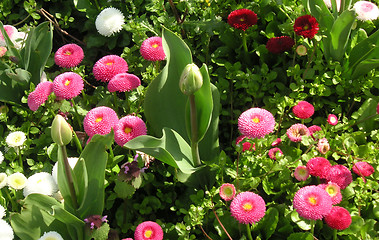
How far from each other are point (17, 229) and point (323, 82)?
1387 mm

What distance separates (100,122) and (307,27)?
920mm

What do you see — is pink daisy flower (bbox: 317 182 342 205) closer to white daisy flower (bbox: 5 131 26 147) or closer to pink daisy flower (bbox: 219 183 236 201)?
pink daisy flower (bbox: 219 183 236 201)

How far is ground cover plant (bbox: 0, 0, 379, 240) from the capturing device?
1.44 m

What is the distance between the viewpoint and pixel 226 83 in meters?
2.12

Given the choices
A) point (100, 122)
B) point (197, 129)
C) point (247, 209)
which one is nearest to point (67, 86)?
point (100, 122)

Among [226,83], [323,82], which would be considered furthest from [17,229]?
[323,82]

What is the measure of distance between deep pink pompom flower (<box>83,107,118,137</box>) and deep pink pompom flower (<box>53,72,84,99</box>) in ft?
0.54

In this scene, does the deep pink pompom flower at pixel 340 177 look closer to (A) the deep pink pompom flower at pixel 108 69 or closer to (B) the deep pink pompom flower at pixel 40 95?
(A) the deep pink pompom flower at pixel 108 69

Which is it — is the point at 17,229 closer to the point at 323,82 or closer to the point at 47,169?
the point at 47,169

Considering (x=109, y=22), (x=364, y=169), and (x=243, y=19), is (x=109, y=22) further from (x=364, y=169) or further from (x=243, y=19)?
(x=364, y=169)

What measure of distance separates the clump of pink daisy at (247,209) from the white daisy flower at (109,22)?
119 cm

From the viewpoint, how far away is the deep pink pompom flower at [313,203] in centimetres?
132

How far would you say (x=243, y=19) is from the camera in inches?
79.1

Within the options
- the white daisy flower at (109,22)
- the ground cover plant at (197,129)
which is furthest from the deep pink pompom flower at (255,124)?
the white daisy flower at (109,22)
